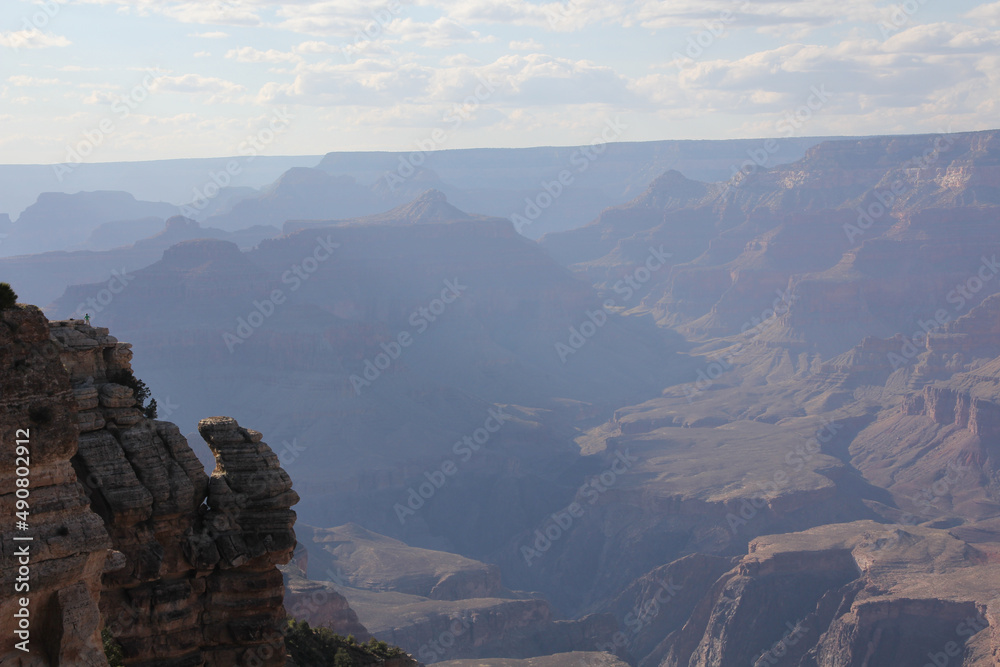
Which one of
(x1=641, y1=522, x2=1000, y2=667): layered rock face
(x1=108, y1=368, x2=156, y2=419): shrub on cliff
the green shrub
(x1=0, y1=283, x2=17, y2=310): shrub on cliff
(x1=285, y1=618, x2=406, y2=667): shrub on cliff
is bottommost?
(x1=641, y1=522, x2=1000, y2=667): layered rock face

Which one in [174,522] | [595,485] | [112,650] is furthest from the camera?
[595,485]

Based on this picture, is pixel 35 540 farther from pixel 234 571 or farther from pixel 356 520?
pixel 356 520

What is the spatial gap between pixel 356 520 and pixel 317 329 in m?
43.5

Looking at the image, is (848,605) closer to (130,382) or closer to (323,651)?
(323,651)

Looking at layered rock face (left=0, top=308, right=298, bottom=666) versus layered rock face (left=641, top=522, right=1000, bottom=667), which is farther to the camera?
layered rock face (left=641, top=522, right=1000, bottom=667)

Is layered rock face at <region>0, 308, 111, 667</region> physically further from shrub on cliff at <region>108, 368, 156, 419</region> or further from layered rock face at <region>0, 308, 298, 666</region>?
shrub on cliff at <region>108, 368, 156, 419</region>

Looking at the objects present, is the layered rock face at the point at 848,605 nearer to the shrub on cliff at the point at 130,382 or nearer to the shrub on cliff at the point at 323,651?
the shrub on cliff at the point at 323,651

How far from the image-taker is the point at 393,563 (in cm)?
9438

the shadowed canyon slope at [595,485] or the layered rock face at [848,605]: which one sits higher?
the shadowed canyon slope at [595,485]

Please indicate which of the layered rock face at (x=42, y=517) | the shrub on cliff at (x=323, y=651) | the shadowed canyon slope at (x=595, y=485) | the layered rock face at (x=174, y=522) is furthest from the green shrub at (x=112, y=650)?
the shadowed canyon slope at (x=595, y=485)

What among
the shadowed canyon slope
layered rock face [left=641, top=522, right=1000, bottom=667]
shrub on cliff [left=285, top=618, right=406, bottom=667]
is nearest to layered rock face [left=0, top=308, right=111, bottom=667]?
shrub on cliff [left=285, top=618, right=406, bottom=667]

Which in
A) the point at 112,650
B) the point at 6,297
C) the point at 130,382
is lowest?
the point at 112,650

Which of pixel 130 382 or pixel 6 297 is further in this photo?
pixel 130 382

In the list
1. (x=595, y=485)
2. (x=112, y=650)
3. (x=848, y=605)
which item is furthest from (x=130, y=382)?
(x=595, y=485)
